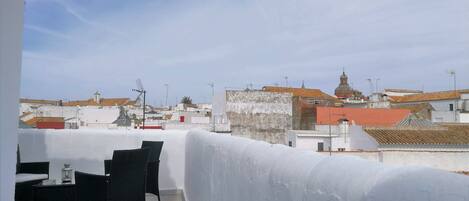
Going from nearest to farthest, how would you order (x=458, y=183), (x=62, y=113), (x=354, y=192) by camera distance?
(x=458, y=183) < (x=354, y=192) < (x=62, y=113)

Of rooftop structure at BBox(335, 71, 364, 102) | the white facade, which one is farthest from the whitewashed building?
the white facade

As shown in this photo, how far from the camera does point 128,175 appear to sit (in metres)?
3.55

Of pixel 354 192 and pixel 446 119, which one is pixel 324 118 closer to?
pixel 446 119

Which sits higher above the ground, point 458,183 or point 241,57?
point 241,57

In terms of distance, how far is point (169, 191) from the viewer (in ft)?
19.7

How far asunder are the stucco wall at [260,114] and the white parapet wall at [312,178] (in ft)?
105

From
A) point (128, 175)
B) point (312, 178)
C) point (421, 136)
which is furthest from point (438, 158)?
point (312, 178)

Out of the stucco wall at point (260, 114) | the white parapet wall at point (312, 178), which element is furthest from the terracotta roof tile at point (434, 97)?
the white parapet wall at point (312, 178)

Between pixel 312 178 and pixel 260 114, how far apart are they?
116 feet

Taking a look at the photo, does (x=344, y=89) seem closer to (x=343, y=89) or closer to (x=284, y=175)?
(x=343, y=89)

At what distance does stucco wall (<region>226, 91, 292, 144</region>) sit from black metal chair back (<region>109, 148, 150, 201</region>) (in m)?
30.9

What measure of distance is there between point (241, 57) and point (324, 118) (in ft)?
47.9

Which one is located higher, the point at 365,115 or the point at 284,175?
the point at 365,115

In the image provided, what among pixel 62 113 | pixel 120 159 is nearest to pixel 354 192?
pixel 120 159
